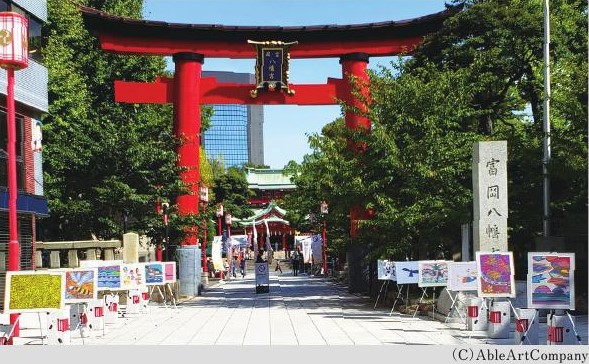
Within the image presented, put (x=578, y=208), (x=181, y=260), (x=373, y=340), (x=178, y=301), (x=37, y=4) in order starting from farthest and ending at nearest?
(x=181, y=260) < (x=178, y=301) < (x=37, y=4) < (x=578, y=208) < (x=373, y=340)

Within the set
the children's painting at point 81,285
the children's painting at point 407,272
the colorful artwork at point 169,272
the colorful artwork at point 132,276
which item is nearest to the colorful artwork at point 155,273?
the colorful artwork at point 169,272

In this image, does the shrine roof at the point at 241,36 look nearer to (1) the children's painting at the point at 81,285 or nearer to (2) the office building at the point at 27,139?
(2) the office building at the point at 27,139

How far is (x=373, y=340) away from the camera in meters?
17.3

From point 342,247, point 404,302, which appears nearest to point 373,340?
point 404,302

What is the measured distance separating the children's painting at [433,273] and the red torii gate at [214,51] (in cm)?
1413

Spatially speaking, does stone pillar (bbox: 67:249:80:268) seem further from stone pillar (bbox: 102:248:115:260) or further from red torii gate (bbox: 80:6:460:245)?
red torii gate (bbox: 80:6:460:245)

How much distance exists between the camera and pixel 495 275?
17.8 meters

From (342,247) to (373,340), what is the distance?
14.6 meters

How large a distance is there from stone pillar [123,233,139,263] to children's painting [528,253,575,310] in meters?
17.3

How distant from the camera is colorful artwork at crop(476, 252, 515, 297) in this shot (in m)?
17.8

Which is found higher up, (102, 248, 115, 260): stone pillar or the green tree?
the green tree

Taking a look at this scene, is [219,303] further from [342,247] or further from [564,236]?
[564,236]

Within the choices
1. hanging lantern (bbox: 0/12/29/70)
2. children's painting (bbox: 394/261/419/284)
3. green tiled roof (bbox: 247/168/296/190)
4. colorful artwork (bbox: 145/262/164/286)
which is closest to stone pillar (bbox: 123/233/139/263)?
colorful artwork (bbox: 145/262/164/286)

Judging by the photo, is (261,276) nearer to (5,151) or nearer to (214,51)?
(214,51)
